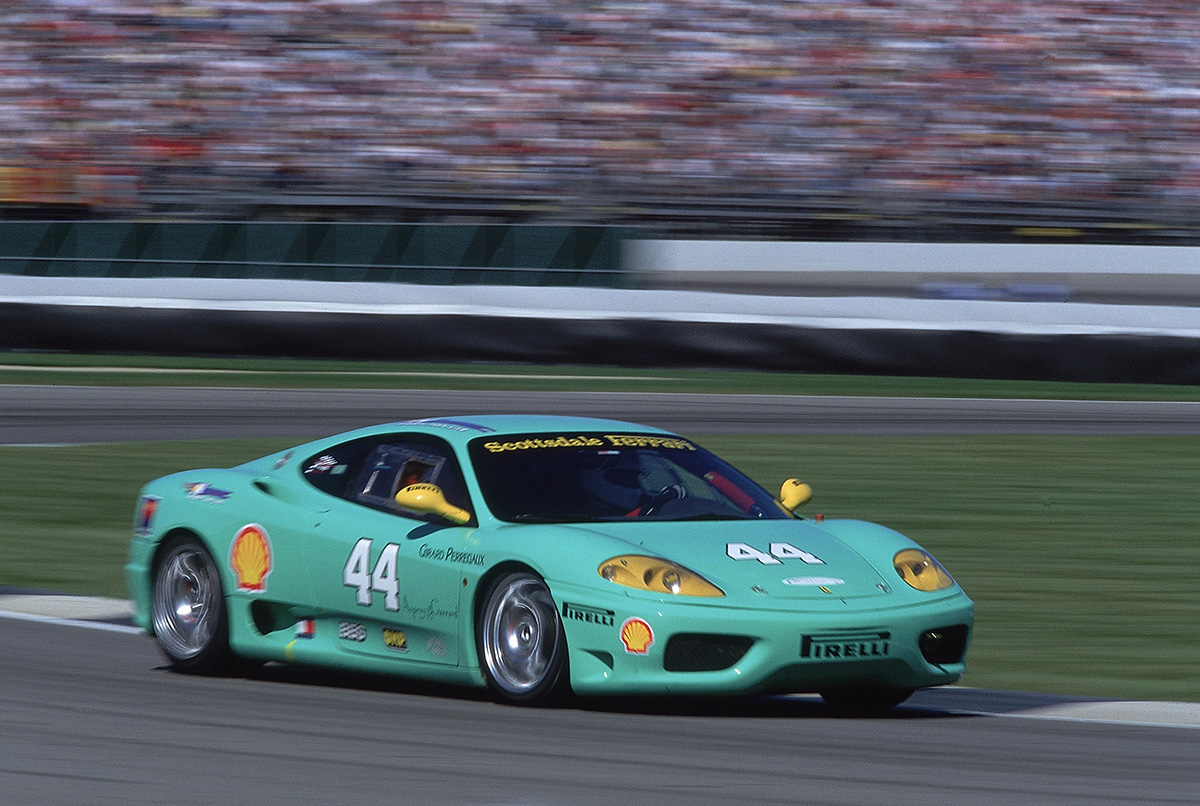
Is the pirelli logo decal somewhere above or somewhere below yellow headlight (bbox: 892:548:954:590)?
below

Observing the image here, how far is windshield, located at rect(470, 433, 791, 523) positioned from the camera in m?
5.17

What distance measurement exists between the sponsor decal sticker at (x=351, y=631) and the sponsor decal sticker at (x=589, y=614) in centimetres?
86

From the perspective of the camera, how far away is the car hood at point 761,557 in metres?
4.75

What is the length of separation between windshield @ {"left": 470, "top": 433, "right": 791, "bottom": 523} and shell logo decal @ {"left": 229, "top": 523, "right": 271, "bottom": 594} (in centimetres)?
77

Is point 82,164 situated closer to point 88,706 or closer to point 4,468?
point 4,468

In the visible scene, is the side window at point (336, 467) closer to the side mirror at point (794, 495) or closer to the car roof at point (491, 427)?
the car roof at point (491, 427)

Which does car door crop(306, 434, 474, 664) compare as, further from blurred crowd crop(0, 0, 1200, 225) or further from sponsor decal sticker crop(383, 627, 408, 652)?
blurred crowd crop(0, 0, 1200, 225)

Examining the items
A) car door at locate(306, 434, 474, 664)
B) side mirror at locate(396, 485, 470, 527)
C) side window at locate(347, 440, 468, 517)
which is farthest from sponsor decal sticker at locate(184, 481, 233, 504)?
side mirror at locate(396, 485, 470, 527)

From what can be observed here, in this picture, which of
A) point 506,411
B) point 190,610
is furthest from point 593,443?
point 506,411

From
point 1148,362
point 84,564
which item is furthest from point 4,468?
point 1148,362

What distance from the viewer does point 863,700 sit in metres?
5.08

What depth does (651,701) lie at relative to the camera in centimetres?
505

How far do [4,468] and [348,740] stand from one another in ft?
25.8

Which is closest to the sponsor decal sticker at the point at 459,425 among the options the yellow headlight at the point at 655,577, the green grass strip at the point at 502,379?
the yellow headlight at the point at 655,577
